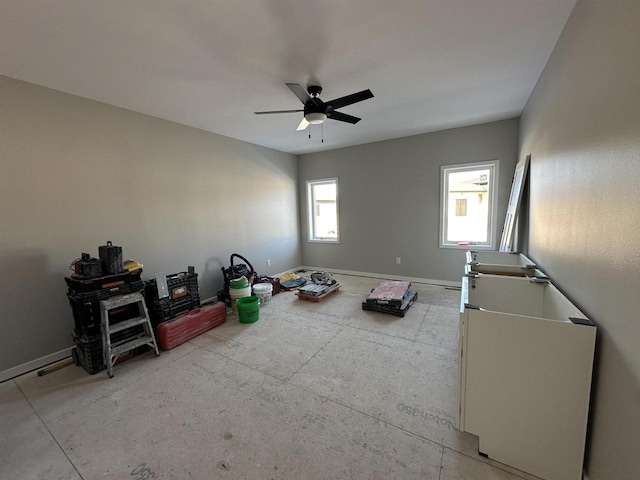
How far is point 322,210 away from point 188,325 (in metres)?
3.90

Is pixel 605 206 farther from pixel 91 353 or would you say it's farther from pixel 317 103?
pixel 91 353

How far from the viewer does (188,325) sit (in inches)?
117

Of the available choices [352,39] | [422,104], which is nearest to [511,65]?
[422,104]

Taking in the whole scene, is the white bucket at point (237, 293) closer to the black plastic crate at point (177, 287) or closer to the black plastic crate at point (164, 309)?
the black plastic crate at point (177, 287)

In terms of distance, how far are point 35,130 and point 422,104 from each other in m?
4.25

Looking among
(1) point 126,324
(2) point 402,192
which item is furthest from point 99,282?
(2) point 402,192

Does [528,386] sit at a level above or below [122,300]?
below

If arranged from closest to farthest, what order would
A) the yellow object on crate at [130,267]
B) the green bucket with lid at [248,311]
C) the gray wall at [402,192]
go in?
1. the yellow object on crate at [130,267]
2. the green bucket with lid at [248,311]
3. the gray wall at [402,192]

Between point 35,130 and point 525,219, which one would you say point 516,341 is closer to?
point 525,219

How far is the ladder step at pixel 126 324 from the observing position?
96.1 inches

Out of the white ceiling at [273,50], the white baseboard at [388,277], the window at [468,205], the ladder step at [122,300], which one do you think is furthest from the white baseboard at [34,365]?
the window at [468,205]

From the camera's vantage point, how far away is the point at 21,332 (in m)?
2.41

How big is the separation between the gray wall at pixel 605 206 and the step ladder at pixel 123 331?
3413 millimetres

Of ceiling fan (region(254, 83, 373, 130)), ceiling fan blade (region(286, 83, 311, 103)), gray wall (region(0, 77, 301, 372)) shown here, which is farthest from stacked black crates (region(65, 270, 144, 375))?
ceiling fan blade (region(286, 83, 311, 103))
